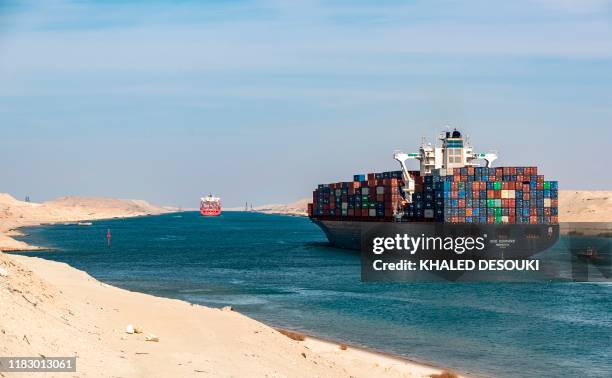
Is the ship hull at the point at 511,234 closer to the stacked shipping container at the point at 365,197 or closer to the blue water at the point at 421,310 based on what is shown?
the stacked shipping container at the point at 365,197

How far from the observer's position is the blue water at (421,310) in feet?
115

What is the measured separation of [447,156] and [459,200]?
21.7m

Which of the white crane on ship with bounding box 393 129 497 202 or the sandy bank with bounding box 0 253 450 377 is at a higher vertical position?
the white crane on ship with bounding box 393 129 497 202

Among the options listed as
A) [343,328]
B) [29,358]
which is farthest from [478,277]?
[29,358]

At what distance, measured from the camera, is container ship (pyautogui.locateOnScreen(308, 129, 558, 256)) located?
300 ft

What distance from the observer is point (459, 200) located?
92.8 metres

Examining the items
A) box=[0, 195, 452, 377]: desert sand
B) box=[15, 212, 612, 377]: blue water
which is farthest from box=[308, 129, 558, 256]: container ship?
box=[0, 195, 452, 377]: desert sand

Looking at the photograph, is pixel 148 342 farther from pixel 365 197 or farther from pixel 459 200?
pixel 365 197

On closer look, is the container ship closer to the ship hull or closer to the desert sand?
the ship hull

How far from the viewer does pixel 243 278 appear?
2798 inches

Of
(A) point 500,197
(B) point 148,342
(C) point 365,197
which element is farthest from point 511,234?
(B) point 148,342

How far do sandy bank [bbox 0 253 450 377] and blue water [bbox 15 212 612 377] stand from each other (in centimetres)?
568

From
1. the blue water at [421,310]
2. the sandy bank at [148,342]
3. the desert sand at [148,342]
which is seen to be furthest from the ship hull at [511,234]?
the sandy bank at [148,342]

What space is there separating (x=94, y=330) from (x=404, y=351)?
18.1 meters
